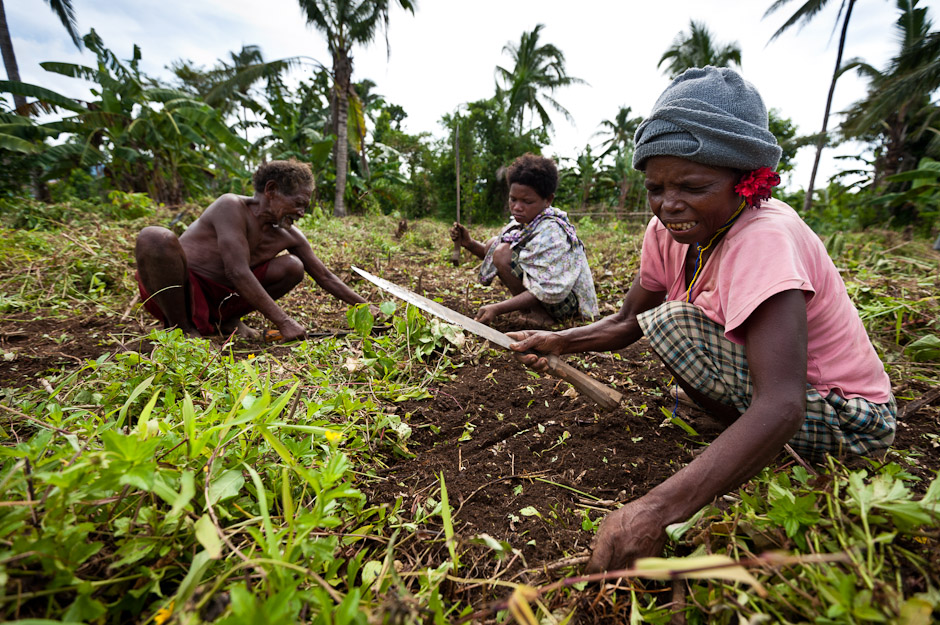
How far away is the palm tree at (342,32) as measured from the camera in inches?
428

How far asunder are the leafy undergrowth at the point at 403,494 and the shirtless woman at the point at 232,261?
0.93ft

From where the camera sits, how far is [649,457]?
4.92 ft

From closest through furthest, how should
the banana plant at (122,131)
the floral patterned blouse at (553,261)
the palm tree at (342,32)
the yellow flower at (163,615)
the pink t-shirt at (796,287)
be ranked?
1. the yellow flower at (163,615)
2. the pink t-shirt at (796,287)
3. the floral patterned blouse at (553,261)
4. the banana plant at (122,131)
5. the palm tree at (342,32)

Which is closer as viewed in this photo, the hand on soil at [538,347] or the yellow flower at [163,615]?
the yellow flower at [163,615]

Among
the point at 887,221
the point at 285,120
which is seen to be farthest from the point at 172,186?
the point at 887,221

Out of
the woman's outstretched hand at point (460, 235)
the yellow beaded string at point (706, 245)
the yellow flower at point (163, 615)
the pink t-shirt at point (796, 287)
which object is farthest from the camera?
the woman's outstretched hand at point (460, 235)

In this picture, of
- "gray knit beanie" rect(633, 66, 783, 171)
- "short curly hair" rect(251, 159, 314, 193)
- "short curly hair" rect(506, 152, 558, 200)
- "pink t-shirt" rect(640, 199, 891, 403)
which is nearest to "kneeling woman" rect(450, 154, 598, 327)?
"short curly hair" rect(506, 152, 558, 200)

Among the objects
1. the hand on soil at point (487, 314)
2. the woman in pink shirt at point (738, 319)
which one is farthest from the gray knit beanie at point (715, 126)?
the hand on soil at point (487, 314)

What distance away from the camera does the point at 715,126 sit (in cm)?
119

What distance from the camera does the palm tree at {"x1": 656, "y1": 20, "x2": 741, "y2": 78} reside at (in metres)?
15.6

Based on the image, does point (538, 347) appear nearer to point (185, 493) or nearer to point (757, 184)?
point (757, 184)

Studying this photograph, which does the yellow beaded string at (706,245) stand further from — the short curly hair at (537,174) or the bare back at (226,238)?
the bare back at (226,238)

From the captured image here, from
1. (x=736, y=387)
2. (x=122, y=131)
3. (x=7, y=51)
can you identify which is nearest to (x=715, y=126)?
(x=736, y=387)

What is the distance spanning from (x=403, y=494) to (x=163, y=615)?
2.26ft
